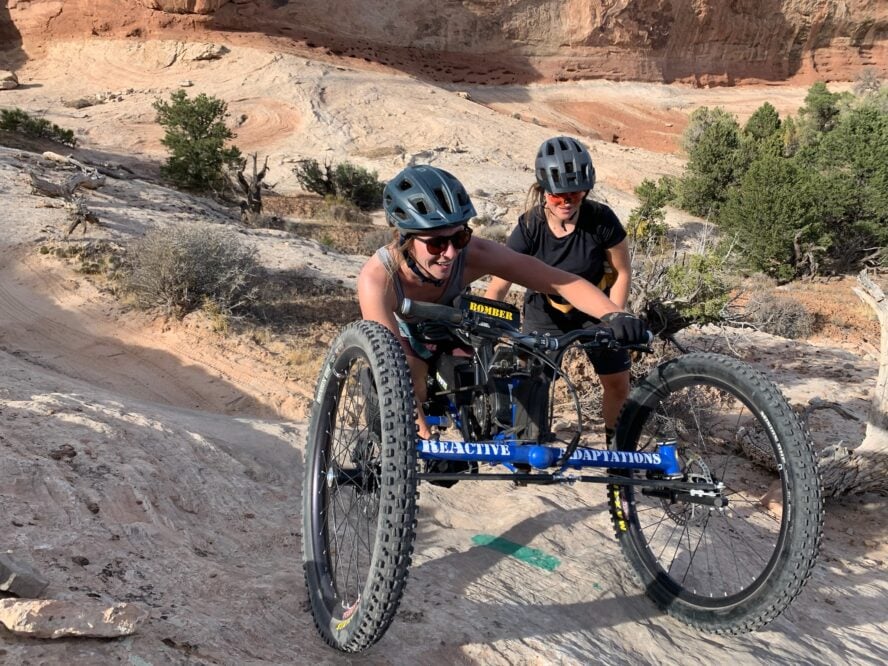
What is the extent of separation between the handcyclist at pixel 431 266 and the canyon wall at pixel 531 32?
3146cm

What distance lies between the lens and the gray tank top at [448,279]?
2.80 m

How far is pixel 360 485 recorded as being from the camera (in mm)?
2742

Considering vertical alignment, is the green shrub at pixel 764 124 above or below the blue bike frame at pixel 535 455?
above

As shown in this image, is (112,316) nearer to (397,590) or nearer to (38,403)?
(38,403)

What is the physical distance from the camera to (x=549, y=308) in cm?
395

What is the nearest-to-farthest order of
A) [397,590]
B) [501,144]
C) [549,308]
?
[397,590] → [549,308] → [501,144]

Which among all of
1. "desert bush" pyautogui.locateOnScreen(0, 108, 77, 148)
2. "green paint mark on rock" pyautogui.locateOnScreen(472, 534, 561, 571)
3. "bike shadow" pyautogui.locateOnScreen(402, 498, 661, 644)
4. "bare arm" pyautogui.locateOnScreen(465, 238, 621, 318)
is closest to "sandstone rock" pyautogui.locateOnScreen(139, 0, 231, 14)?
"desert bush" pyautogui.locateOnScreen(0, 108, 77, 148)

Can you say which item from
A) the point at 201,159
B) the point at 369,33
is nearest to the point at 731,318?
the point at 201,159

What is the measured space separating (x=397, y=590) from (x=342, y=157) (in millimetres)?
22601

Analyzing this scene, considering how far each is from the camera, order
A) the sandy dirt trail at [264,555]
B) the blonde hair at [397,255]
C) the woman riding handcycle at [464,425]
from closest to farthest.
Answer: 1. the woman riding handcycle at [464,425]
2. the sandy dirt trail at [264,555]
3. the blonde hair at [397,255]

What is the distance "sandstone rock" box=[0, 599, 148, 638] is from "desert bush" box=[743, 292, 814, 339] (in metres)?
10.2

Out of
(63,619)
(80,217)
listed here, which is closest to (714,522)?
(63,619)

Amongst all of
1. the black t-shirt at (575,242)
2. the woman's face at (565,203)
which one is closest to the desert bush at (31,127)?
the black t-shirt at (575,242)

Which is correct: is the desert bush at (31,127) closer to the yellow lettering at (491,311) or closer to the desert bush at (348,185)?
the desert bush at (348,185)
